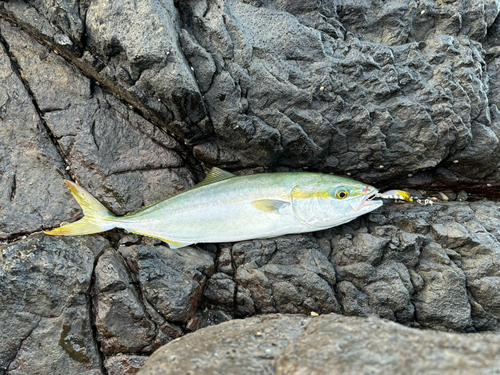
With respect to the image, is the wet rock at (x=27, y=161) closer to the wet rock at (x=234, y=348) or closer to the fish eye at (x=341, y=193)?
the wet rock at (x=234, y=348)

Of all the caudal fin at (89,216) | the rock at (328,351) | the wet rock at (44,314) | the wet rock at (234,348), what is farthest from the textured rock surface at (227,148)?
the rock at (328,351)

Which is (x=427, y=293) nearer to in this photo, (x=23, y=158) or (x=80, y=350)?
(x=80, y=350)

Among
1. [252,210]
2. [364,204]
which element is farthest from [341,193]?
[252,210]

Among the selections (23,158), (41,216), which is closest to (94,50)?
(23,158)

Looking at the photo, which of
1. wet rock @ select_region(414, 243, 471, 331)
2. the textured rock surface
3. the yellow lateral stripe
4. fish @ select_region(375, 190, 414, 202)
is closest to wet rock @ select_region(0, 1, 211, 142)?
the textured rock surface

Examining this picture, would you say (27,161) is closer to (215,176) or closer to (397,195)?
(215,176)

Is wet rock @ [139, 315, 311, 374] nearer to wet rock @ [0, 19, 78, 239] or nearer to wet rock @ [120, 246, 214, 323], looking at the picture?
wet rock @ [120, 246, 214, 323]
